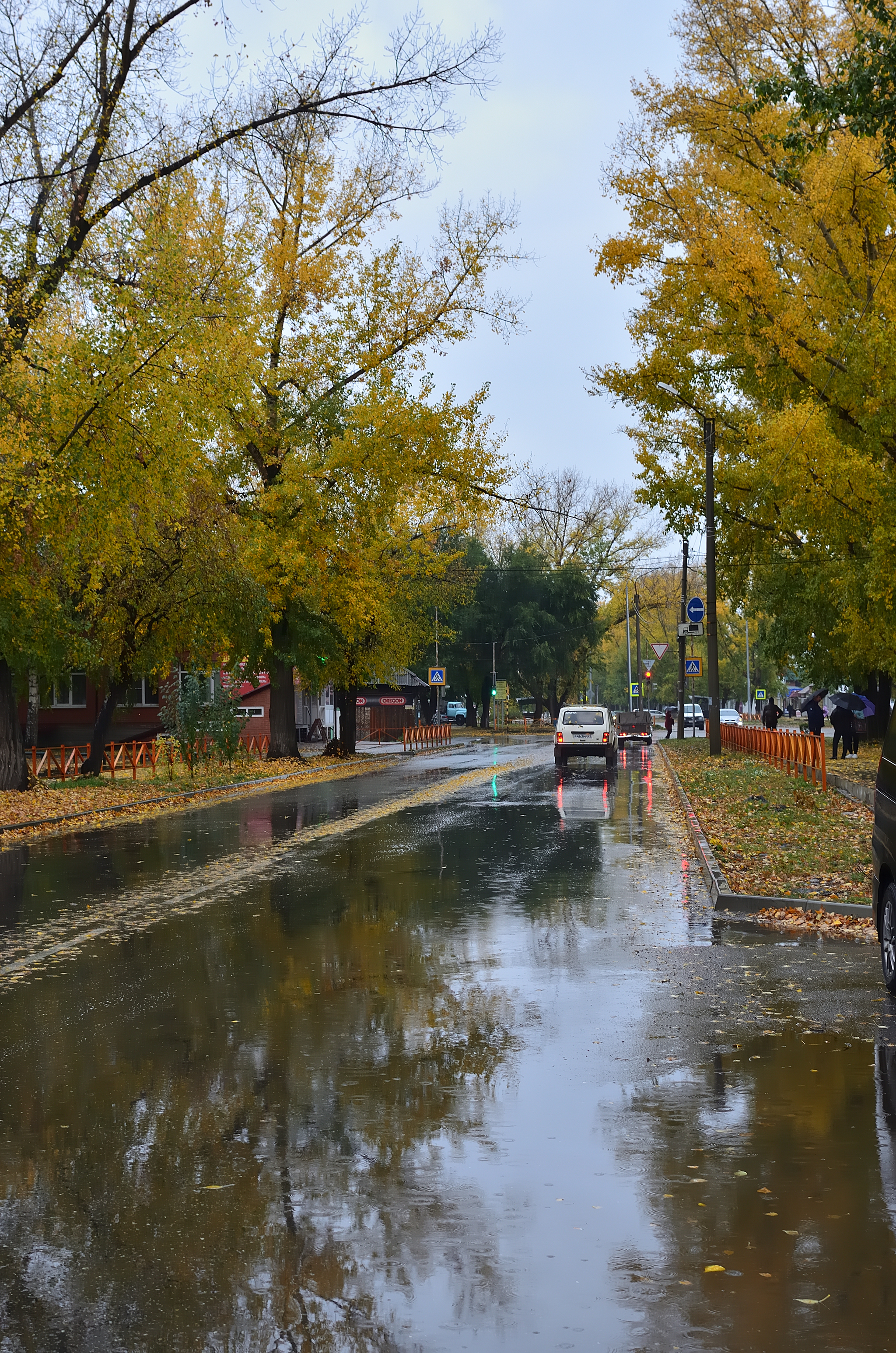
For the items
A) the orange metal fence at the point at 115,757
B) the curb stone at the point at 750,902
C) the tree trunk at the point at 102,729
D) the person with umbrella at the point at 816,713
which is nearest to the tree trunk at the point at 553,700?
the orange metal fence at the point at 115,757

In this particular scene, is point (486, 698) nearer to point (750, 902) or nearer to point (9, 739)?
point (9, 739)

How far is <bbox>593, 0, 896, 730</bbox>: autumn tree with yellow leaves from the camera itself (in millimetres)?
28703

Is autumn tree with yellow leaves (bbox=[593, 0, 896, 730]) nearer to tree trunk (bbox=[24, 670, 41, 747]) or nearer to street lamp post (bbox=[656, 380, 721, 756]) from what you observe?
street lamp post (bbox=[656, 380, 721, 756])

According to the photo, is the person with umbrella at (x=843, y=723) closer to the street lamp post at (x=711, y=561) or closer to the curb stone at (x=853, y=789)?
the street lamp post at (x=711, y=561)

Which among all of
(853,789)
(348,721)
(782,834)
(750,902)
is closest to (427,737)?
(348,721)

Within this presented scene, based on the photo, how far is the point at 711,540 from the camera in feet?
111

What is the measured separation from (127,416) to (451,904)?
13.4 metres

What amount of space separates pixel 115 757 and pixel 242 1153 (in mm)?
31588

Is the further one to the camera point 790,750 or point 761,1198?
point 790,750

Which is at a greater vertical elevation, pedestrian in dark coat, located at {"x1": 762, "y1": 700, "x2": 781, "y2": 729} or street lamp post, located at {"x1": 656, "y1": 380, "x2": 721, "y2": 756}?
street lamp post, located at {"x1": 656, "y1": 380, "x2": 721, "y2": 756}

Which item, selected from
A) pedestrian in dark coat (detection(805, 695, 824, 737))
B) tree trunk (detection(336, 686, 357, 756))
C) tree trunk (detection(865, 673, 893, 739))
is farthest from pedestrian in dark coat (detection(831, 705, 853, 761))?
tree trunk (detection(336, 686, 357, 756))

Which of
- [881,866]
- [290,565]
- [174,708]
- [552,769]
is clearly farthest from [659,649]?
[881,866]

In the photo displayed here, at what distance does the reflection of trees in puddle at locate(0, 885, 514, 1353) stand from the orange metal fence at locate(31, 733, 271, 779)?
73.6 feet

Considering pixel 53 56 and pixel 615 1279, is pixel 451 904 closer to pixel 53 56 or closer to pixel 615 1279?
pixel 615 1279
